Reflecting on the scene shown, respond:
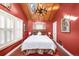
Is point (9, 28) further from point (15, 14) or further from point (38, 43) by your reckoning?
point (38, 43)

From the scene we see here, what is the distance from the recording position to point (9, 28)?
211 cm

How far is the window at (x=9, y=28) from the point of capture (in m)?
2.00

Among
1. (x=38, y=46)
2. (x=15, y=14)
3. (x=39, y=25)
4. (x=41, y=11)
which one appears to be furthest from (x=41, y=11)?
(x=38, y=46)

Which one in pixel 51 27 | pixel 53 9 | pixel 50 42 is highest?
pixel 53 9

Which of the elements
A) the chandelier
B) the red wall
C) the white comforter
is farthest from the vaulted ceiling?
the white comforter

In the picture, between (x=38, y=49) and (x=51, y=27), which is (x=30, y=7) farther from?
(x=38, y=49)

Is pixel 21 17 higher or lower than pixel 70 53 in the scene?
higher

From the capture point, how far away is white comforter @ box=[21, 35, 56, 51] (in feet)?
6.72

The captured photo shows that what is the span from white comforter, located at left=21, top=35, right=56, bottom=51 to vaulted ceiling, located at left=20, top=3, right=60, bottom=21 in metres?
0.32

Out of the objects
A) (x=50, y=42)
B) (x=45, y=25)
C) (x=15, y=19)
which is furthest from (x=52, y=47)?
(x=15, y=19)

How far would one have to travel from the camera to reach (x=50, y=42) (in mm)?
2080

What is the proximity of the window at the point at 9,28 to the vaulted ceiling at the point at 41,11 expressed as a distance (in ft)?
0.63

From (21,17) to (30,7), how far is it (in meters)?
0.22

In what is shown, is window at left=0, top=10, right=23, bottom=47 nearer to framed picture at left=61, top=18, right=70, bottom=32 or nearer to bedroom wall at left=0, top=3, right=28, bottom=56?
bedroom wall at left=0, top=3, right=28, bottom=56
